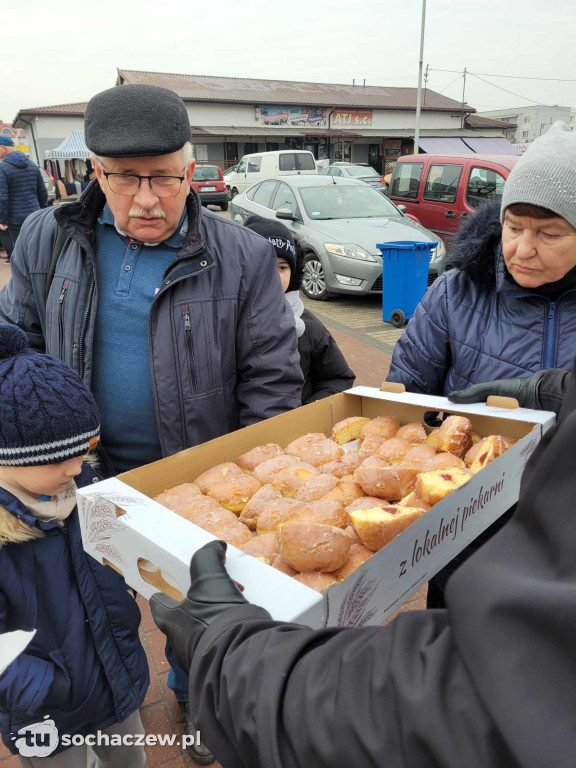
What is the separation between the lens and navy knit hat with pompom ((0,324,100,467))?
1.40 m

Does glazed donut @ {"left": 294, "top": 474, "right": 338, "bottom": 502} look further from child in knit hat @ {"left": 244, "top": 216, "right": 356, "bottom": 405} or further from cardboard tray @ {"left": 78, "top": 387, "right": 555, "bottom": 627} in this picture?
child in knit hat @ {"left": 244, "top": 216, "right": 356, "bottom": 405}

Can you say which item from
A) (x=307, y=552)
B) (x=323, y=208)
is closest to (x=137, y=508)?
(x=307, y=552)

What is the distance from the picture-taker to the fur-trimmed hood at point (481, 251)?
1910 mm

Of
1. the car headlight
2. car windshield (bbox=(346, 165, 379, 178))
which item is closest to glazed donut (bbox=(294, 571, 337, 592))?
the car headlight

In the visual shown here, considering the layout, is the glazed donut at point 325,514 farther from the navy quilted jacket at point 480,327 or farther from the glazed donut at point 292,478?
the navy quilted jacket at point 480,327

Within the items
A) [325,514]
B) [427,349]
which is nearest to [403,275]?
[427,349]

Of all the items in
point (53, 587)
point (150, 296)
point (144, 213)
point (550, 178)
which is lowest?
point (53, 587)

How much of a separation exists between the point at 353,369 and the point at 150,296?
407 cm

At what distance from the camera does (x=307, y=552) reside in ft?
3.92

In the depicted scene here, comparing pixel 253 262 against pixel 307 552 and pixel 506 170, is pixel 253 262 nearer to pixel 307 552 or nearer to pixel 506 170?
pixel 307 552

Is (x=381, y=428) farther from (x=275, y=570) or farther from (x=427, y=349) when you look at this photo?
(x=275, y=570)

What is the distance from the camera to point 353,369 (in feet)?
19.1

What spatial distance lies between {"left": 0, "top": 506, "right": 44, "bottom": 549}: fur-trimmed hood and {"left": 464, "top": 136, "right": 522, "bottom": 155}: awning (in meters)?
16.2

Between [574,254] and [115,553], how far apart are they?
1546mm
